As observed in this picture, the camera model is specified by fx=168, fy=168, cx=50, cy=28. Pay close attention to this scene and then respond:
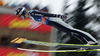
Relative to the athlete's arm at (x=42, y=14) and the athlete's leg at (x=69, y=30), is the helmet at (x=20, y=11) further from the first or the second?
the athlete's leg at (x=69, y=30)

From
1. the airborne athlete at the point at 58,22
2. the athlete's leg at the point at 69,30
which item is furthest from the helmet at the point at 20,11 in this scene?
the athlete's leg at the point at 69,30

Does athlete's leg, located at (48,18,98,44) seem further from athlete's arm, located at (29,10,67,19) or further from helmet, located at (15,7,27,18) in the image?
helmet, located at (15,7,27,18)

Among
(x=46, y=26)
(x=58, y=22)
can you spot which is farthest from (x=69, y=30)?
(x=46, y=26)

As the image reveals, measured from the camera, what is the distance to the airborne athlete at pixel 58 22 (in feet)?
6.41

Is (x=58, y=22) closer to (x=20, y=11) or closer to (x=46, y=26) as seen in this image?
(x=46, y=26)

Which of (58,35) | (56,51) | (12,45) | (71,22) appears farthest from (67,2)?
(12,45)

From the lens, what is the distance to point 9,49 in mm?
1969

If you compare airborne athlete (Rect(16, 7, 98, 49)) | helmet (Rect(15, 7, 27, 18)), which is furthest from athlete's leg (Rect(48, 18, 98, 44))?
helmet (Rect(15, 7, 27, 18))

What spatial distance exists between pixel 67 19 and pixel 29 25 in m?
0.46

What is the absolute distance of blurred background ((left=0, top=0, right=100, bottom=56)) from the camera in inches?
76.4

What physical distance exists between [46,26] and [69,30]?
0.91ft

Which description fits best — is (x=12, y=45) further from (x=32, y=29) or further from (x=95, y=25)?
(x=95, y=25)

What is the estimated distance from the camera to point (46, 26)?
2.01 metres

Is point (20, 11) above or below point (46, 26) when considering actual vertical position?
above
